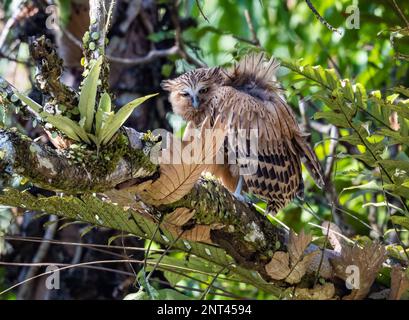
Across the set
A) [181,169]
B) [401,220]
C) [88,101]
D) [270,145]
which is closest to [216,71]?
[270,145]

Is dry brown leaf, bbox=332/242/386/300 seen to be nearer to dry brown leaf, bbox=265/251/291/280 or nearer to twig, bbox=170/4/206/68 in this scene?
dry brown leaf, bbox=265/251/291/280

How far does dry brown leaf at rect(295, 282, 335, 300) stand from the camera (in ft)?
10.5

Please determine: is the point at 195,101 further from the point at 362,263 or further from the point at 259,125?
Answer: the point at 362,263

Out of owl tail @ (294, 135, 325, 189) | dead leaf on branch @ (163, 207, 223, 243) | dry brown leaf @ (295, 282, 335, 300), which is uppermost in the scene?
owl tail @ (294, 135, 325, 189)

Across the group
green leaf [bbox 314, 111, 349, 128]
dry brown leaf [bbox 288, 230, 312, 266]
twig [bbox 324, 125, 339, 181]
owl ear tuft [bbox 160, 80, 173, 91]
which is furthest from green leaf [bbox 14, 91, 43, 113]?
twig [bbox 324, 125, 339, 181]

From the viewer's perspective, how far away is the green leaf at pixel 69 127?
2115 millimetres

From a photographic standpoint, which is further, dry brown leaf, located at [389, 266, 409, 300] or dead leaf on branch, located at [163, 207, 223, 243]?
dry brown leaf, located at [389, 266, 409, 300]

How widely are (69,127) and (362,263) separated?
4.90 ft

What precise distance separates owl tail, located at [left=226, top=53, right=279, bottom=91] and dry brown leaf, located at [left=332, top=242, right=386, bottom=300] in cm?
130

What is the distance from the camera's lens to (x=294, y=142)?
4.11 m

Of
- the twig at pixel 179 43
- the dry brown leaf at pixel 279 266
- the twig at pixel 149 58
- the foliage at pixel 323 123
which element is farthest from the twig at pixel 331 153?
the dry brown leaf at pixel 279 266

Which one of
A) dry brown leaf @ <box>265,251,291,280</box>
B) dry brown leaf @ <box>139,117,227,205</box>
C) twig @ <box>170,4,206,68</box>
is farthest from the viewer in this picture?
twig @ <box>170,4,206,68</box>
